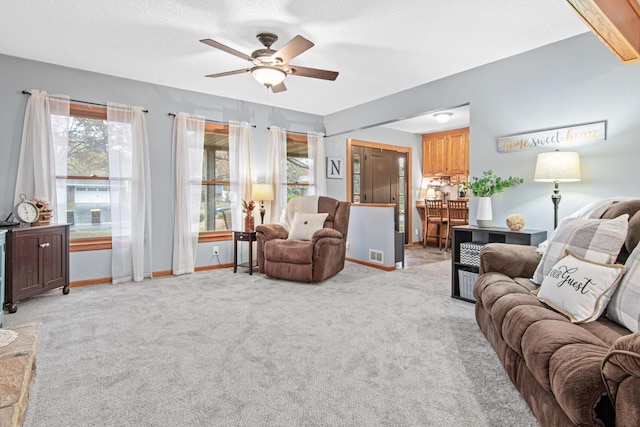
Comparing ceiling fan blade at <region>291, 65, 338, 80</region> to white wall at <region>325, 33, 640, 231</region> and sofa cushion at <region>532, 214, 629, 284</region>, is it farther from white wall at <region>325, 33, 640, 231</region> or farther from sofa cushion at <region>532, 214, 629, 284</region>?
sofa cushion at <region>532, 214, 629, 284</region>

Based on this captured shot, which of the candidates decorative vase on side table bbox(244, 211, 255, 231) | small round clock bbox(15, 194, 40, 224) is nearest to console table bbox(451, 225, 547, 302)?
decorative vase on side table bbox(244, 211, 255, 231)

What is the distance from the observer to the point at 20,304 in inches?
129

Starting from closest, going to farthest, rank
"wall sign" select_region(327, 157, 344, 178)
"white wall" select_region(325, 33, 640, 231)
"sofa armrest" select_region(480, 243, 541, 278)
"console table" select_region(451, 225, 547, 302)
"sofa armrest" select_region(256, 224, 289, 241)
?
1. "sofa armrest" select_region(480, 243, 541, 278)
2. "white wall" select_region(325, 33, 640, 231)
3. "console table" select_region(451, 225, 547, 302)
4. "sofa armrest" select_region(256, 224, 289, 241)
5. "wall sign" select_region(327, 157, 344, 178)

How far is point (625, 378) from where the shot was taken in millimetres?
955

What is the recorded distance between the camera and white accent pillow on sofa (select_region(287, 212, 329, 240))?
14.5ft

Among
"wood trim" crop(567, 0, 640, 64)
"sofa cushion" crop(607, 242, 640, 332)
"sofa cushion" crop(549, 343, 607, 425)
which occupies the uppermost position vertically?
"wood trim" crop(567, 0, 640, 64)

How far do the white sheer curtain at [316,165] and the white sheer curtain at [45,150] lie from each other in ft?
11.0

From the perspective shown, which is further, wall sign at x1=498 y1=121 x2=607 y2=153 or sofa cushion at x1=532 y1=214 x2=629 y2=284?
wall sign at x1=498 y1=121 x2=607 y2=153

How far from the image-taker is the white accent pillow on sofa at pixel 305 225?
4.43m

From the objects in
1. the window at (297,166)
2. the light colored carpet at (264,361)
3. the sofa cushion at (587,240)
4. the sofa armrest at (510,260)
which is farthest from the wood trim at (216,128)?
the sofa cushion at (587,240)

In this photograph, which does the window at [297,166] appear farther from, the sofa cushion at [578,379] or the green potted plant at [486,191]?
the sofa cushion at [578,379]

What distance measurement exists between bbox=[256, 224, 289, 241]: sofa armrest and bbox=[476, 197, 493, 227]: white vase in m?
2.41

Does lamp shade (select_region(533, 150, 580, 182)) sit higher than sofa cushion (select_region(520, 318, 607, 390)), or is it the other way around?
lamp shade (select_region(533, 150, 580, 182))

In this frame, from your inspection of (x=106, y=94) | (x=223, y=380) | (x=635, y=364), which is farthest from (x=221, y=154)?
(x=635, y=364)
